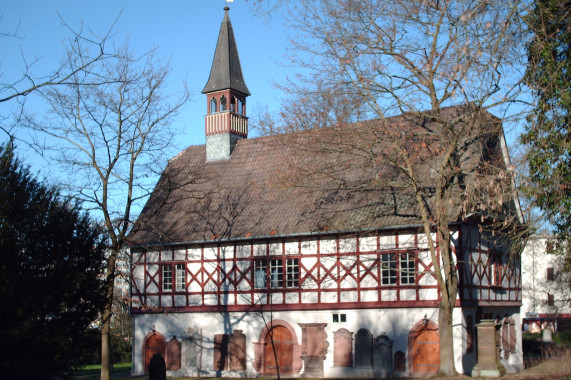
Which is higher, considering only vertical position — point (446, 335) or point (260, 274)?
point (260, 274)

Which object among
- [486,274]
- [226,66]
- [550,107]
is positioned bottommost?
[486,274]

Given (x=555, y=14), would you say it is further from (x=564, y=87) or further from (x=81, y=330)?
(x=81, y=330)

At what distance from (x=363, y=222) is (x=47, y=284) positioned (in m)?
12.6

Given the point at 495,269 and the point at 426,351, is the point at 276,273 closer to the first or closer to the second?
the point at 426,351

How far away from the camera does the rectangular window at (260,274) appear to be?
27.8 meters

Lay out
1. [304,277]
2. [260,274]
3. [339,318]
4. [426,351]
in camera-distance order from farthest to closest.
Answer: [260,274] → [304,277] → [339,318] → [426,351]

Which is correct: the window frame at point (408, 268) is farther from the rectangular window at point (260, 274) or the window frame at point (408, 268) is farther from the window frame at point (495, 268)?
the rectangular window at point (260, 274)

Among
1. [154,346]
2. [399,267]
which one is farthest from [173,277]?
[399,267]

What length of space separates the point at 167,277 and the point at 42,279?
14.9 meters

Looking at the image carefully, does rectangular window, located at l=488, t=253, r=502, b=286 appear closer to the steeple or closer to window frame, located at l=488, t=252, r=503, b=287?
window frame, located at l=488, t=252, r=503, b=287

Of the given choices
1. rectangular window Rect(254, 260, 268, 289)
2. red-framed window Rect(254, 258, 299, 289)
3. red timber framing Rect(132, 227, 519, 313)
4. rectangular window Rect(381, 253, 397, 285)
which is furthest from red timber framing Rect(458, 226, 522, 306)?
rectangular window Rect(254, 260, 268, 289)

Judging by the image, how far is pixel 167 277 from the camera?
99.4 feet

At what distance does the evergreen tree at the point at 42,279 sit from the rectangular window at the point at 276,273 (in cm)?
1096

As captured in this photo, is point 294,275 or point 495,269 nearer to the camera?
point 294,275
